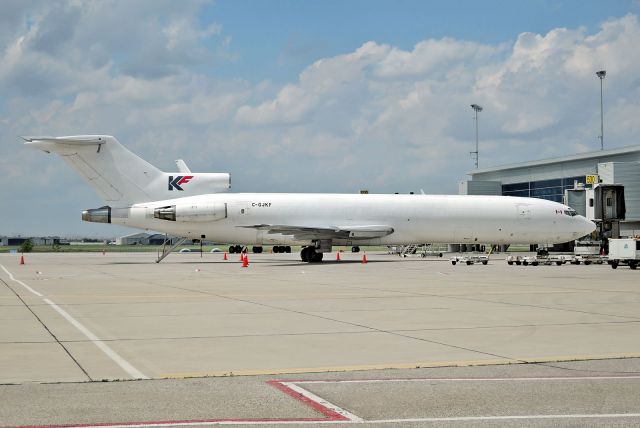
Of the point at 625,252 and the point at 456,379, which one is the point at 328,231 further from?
the point at 456,379

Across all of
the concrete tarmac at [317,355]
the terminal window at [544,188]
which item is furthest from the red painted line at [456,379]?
the terminal window at [544,188]

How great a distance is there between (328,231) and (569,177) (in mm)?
49697

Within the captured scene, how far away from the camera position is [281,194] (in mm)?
47750

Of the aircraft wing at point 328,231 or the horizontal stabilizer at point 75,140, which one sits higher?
the horizontal stabilizer at point 75,140

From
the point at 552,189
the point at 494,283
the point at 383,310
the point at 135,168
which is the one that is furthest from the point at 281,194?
the point at 552,189

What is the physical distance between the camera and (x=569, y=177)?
8575 centimetres

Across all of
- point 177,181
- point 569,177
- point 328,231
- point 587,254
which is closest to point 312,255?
point 328,231

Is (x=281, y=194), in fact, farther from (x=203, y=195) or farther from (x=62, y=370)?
(x=62, y=370)

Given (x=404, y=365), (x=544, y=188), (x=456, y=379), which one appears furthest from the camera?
(x=544, y=188)

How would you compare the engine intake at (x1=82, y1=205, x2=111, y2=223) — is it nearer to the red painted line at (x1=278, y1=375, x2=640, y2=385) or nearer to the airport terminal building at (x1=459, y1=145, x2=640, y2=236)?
the airport terminal building at (x1=459, y1=145, x2=640, y2=236)

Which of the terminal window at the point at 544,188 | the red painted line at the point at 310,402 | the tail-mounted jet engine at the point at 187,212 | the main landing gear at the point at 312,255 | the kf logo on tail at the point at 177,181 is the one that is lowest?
the red painted line at the point at 310,402

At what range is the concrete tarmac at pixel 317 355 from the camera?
7184mm

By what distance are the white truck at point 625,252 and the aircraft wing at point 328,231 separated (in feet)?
48.2

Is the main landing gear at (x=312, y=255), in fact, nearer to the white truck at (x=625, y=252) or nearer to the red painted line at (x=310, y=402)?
the white truck at (x=625, y=252)
